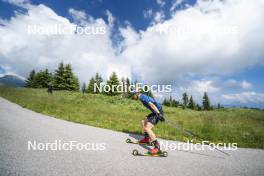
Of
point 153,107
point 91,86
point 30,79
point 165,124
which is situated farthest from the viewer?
point 30,79

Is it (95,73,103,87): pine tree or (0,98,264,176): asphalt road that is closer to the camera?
(0,98,264,176): asphalt road

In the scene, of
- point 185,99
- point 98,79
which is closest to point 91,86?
point 98,79

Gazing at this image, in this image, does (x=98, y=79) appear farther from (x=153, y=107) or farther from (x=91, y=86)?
(x=153, y=107)

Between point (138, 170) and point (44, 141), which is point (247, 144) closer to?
point (138, 170)

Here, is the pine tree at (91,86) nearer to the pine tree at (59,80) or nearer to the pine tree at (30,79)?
the pine tree at (59,80)

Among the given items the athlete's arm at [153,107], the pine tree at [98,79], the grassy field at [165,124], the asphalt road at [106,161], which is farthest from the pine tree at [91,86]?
the athlete's arm at [153,107]

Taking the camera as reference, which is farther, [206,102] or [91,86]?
[206,102]

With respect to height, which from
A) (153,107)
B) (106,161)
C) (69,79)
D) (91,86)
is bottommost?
(106,161)

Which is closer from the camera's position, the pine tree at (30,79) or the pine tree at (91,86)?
the pine tree at (91,86)

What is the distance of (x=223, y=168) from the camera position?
4898 mm

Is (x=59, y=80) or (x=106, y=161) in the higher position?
(x=59, y=80)

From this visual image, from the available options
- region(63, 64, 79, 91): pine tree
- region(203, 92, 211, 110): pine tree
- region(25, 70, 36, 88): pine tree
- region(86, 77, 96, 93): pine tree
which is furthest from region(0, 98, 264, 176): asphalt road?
region(203, 92, 211, 110): pine tree

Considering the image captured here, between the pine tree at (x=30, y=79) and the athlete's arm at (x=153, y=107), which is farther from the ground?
the pine tree at (x=30, y=79)

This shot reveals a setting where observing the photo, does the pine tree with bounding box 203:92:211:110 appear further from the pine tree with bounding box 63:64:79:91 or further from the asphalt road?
the asphalt road
